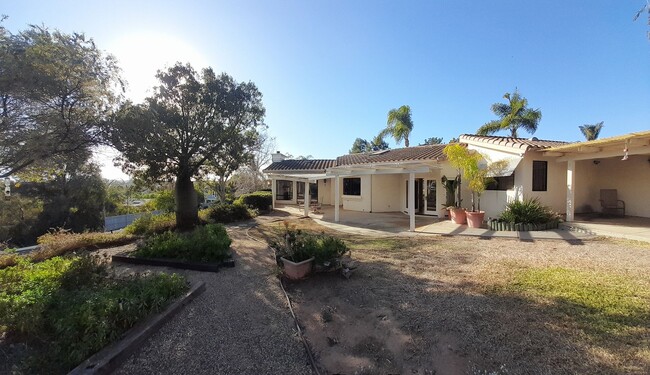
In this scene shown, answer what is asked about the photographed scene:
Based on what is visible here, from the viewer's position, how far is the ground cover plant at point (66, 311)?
3.55m

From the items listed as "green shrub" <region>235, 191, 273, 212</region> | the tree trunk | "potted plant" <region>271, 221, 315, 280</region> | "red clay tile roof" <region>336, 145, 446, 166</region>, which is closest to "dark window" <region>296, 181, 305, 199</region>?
"green shrub" <region>235, 191, 273, 212</region>

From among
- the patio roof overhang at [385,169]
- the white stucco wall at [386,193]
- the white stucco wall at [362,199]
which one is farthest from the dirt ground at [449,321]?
the white stucco wall at [362,199]

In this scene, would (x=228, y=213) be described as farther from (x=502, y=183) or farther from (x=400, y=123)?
(x=400, y=123)

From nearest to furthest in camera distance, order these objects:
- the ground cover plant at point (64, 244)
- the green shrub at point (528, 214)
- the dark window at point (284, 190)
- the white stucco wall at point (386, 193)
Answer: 1. the ground cover plant at point (64, 244)
2. the green shrub at point (528, 214)
3. the white stucco wall at point (386, 193)
4. the dark window at point (284, 190)

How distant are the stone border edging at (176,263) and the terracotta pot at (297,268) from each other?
2.04 meters

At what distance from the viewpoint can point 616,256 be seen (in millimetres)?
7746

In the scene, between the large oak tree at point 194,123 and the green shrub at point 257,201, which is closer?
the large oak tree at point 194,123

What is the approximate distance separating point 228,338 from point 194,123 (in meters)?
10.7

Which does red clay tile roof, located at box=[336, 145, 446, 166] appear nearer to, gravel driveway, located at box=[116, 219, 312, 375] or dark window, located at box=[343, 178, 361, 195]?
dark window, located at box=[343, 178, 361, 195]

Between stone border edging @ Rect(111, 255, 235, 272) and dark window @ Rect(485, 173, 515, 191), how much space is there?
1288 centimetres

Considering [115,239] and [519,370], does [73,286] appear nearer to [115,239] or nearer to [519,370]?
[115,239]

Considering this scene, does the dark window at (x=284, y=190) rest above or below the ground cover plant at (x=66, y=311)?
above

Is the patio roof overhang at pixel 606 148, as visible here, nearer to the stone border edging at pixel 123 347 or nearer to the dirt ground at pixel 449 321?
the dirt ground at pixel 449 321

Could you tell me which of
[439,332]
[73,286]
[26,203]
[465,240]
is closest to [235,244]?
[73,286]
